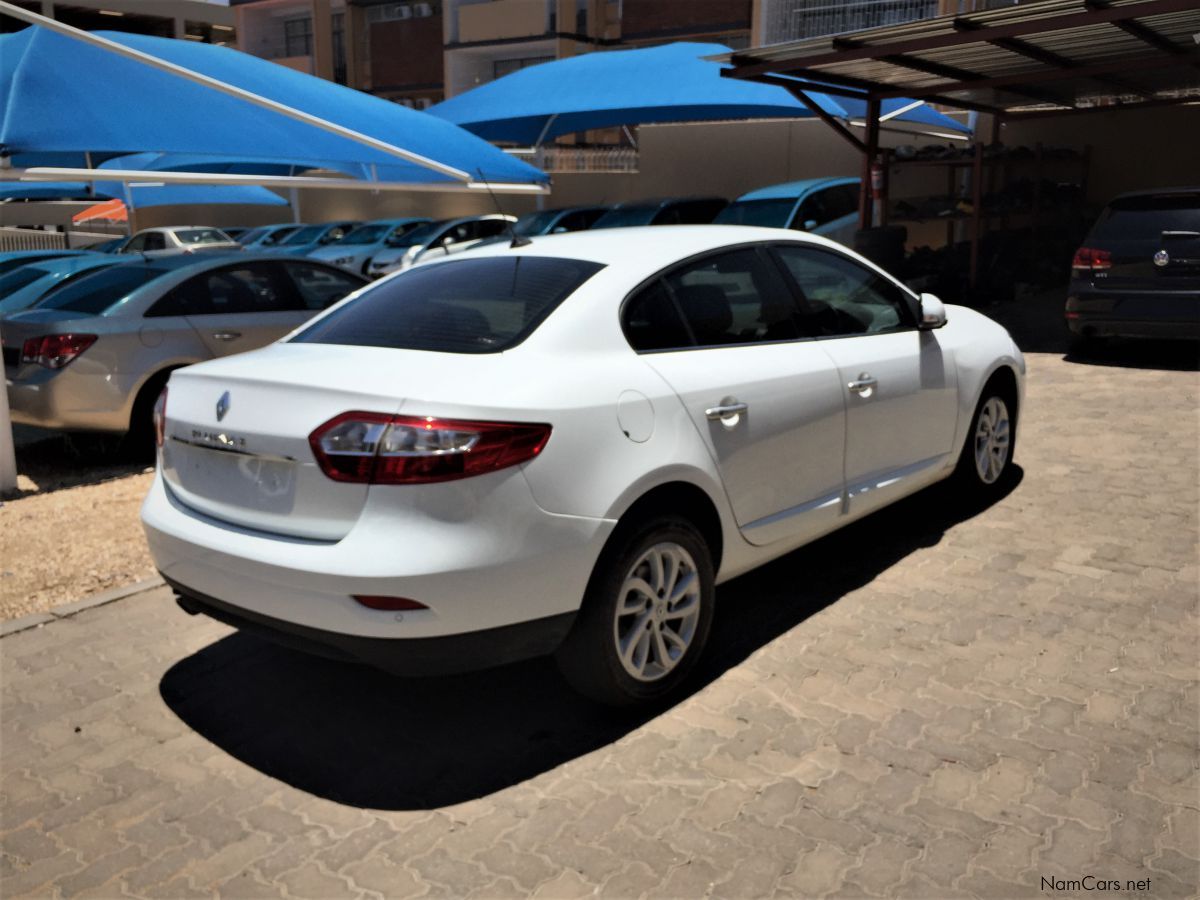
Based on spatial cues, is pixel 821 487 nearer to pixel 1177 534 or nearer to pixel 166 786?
pixel 1177 534

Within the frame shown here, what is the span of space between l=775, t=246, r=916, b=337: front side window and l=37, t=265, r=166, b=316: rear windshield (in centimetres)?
515

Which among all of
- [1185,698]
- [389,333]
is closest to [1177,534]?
[1185,698]

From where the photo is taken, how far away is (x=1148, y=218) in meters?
9.70

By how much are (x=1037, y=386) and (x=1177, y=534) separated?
421cm

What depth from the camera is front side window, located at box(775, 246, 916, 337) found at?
15.1ft

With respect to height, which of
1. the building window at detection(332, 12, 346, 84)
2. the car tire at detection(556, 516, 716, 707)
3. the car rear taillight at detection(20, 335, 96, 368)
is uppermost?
the building window at detection(332, 12, 346, 84)

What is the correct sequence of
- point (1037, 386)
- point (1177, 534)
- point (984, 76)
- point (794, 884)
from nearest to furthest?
point (794, 884) → point (1177, 534) → point (1037, 386) → point (984, 76)

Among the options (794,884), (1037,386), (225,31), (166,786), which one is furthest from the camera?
(225,31)

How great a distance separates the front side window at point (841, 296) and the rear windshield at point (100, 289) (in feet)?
16.9

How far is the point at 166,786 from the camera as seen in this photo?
3.40 metres

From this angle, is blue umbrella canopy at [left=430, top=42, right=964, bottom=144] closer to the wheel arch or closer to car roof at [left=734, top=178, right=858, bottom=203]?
car roof at [left=734, top=178, right=858, bottom=203]

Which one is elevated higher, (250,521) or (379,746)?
(250,521)

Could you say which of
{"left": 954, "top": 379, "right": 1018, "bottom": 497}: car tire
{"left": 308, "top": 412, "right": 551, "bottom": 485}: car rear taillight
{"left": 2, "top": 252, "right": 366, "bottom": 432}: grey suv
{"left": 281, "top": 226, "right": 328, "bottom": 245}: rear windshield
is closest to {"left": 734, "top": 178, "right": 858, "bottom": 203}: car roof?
{"left": 2, "top": 252, "right": 366, "bottom": 432}: grey suv

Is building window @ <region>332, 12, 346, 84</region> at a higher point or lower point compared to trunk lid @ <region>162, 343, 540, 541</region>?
higher
